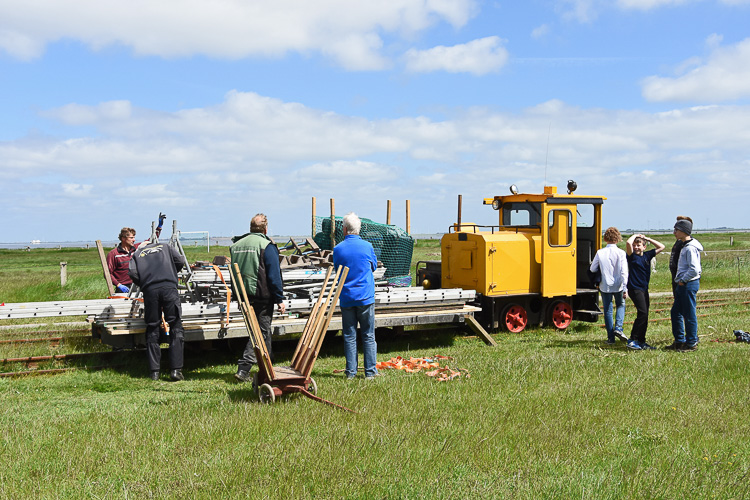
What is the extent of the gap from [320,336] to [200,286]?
391 centimetres

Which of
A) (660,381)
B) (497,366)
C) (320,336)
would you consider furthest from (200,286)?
(660,381)

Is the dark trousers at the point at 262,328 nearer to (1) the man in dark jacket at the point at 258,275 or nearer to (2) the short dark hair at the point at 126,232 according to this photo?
(1) the man in dark jacket at the point at 258,275

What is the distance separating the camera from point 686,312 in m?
9.89

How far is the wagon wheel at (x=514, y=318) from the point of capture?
471 inches

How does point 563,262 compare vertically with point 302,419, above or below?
above

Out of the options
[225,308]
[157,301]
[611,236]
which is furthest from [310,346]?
[611,236]

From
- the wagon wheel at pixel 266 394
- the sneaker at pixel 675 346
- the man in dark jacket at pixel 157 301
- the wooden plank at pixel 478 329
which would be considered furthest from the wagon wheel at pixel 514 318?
the wagon wheel at pixel 266 394

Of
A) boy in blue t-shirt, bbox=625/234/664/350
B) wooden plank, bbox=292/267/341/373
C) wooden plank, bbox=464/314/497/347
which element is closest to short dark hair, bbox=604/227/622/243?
boy in blue t-shirt, bbox=625/234/664/350

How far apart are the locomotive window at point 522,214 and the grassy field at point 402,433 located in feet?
12.0

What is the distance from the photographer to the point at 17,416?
6449 mm

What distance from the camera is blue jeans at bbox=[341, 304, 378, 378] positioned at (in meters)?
7.90

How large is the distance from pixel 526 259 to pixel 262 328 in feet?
18.0

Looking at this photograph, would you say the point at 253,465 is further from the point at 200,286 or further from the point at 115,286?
the point at 115,286

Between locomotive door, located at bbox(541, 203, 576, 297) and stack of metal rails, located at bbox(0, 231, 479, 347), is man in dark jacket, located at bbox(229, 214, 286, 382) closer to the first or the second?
stack of metal rails, located at bbox(0, 231, 479, 347)
